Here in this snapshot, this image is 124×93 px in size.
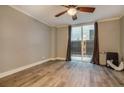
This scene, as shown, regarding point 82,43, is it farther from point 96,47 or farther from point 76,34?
point 96,47

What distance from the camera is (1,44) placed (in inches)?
137

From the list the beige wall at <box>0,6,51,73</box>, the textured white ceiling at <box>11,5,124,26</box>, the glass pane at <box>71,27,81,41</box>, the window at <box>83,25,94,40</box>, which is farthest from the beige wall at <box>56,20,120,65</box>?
the beige wall at <box>0,6,51,73</box>

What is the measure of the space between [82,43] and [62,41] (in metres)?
1.33

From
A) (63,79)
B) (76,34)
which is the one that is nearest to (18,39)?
(63,79)

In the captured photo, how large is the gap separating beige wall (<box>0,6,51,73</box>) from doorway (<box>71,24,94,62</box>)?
2.11m

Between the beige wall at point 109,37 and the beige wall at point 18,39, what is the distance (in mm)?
3207

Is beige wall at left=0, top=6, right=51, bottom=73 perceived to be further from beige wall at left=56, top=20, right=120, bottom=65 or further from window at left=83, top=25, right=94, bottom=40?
beige wall at left=56, top=20, right=120, bottom=65

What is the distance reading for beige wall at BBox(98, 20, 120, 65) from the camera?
18.0 ft

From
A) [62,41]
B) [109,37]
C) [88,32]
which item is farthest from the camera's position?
[62,41]

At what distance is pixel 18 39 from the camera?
4.24m

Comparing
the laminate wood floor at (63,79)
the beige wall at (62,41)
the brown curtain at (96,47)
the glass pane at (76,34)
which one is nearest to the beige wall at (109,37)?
the brown curtain at (96,47)

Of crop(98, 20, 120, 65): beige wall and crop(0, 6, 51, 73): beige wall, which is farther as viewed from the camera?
crop(98, 20, 120, 65): beige wall

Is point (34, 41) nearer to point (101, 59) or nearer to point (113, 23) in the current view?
point (101, 59)
